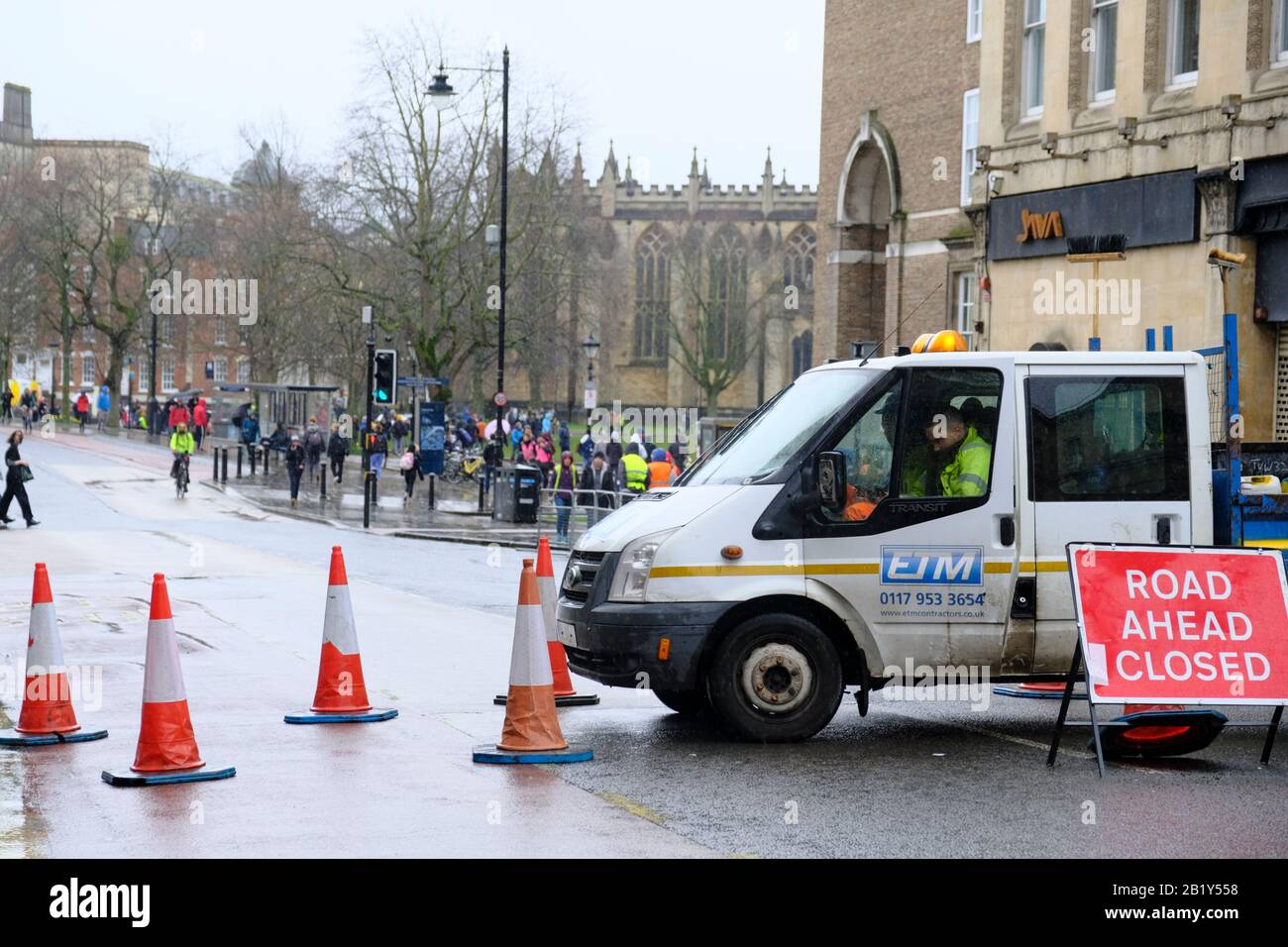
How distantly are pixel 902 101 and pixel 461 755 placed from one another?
30590 mm

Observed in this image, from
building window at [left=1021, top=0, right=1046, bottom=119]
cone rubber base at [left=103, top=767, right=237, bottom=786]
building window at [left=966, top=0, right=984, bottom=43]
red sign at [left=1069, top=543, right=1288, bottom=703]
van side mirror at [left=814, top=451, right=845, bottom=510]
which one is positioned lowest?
cone rubber base at [left=103, top=767, right=237, bottom=786]

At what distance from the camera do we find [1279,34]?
2103 cm

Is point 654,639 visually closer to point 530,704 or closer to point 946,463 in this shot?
point 530,704

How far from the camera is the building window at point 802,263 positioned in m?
108

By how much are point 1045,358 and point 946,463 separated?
836 mm

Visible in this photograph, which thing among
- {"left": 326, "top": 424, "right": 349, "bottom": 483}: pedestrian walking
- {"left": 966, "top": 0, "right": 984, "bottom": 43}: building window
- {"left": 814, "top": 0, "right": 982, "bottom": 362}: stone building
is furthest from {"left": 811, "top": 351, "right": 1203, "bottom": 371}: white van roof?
{"left": 326, "top": 424, "right": 349, "bottom": 483}: pedestrian walking

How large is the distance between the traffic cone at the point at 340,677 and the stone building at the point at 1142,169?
39.9ft

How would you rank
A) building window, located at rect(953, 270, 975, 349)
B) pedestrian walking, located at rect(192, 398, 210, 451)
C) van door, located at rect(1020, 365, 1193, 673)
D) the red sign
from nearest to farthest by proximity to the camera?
the red sign < van door, located at rect(1020, 365, 1193, 673) < building window, located at rect(953, 270, 975, 349) < pedestrian walking, located at rect(192, 398, 210, 451)

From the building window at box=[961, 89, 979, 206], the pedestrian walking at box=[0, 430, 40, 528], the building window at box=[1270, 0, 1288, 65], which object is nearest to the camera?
the building window at box=[1270, 0, 1288, 65]

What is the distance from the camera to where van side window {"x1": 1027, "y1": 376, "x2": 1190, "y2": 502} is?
10.2 metres

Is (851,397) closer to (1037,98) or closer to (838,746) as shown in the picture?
(838,746)

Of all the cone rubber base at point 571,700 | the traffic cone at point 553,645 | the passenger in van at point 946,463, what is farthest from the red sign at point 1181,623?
the cone rubber base at point 571,700

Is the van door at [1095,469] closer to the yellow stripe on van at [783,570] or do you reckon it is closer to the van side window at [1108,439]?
the van side window at [1108,439]

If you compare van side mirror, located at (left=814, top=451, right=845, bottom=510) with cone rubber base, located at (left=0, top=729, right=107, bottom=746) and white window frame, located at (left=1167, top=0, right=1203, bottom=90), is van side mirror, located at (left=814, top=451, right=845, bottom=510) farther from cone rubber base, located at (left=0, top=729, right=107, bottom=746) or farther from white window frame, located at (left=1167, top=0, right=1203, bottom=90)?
white window frame, located at (left=1167, top=0, right=1203, bottom=90)
